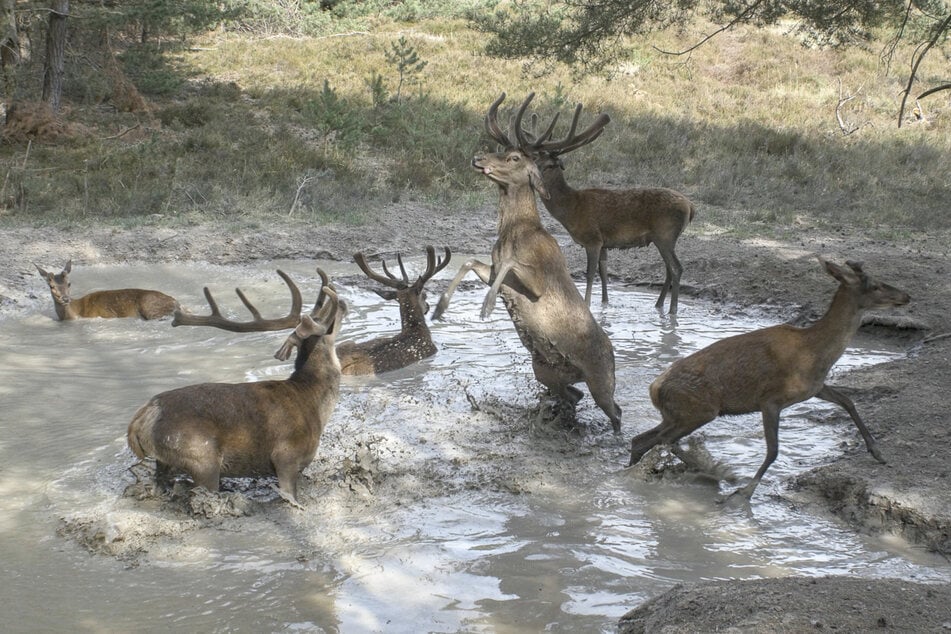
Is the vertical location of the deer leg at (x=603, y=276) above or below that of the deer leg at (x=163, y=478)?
above

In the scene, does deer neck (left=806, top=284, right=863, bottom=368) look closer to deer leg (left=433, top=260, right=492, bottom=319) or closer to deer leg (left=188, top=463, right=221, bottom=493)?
deer leg (left=433, top=260, right=492, bottom=319)

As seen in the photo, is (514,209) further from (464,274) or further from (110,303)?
(110,303)

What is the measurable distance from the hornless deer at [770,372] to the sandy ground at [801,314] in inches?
22.6

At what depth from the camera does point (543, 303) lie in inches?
287

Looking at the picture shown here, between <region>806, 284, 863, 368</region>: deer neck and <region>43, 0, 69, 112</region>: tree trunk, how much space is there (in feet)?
54.8

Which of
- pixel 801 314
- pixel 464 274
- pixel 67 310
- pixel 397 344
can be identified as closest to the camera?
pixel 464 274

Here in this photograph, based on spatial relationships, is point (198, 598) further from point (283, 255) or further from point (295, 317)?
point (283, 255)

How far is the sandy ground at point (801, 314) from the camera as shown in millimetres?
3996

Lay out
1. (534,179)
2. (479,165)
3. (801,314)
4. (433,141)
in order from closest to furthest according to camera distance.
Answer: (479,165) → (534,179) → (801,314) → (433,141)

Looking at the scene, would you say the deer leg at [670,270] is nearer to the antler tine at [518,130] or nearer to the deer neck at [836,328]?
the antler tine at [518,130]

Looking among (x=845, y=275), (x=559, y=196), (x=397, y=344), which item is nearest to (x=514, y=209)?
(x=397, y=344)

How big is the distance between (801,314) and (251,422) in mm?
7170

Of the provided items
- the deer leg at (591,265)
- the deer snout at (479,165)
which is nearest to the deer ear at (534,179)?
the deer snout at (479,165)

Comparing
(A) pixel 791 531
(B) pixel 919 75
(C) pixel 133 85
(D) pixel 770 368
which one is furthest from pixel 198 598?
(B) pixel 919 75
